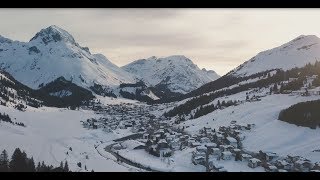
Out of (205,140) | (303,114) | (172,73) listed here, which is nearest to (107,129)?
(205,140)

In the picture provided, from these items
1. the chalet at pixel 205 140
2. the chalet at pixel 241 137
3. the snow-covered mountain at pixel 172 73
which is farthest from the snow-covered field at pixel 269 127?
the snow-covered mountain at pixel 172 73

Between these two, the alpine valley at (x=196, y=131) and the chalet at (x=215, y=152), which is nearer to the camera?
the alpine valley at (x=196, y=131)

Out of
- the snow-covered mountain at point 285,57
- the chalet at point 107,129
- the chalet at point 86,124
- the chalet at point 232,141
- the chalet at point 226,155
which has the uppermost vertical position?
the snow-covered mountain at point 285,57

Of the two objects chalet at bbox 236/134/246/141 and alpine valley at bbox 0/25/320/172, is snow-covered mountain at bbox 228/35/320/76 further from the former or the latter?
chalet at bbox 236/134/246/141

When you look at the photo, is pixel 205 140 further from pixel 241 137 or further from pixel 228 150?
pixel 228 150

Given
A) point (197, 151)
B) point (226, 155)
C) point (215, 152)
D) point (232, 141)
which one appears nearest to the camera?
point (226, 155)

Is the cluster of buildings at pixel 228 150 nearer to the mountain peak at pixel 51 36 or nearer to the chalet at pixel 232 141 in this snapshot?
the chalet at pixel 232 141
